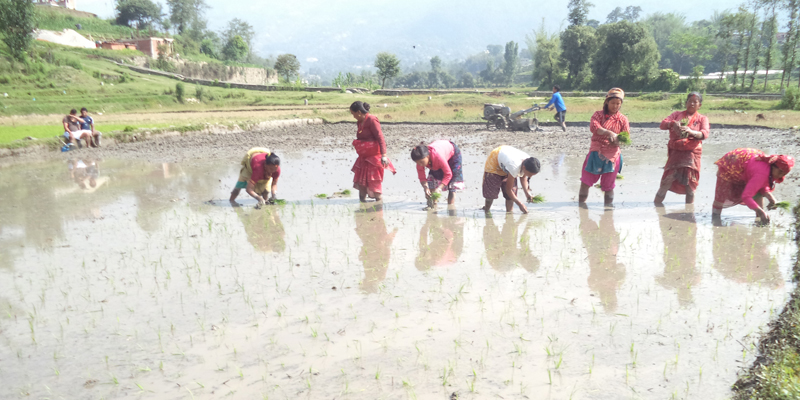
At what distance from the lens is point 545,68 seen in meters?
56.1

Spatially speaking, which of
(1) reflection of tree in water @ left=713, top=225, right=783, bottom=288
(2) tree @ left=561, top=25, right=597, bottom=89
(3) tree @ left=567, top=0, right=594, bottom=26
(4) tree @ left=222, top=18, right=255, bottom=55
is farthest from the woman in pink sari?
(4) tree @ left=222, top=18, right=255, bottom=55

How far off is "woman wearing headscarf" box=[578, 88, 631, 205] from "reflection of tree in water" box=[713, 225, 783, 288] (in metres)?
1.51

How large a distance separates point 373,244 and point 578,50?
48.9 metres

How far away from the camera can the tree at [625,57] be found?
4272 cm

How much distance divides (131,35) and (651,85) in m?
56.3

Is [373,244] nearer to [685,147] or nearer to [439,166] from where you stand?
[439,166]

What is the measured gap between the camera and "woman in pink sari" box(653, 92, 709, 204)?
22.2 feet

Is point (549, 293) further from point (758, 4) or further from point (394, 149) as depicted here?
point (758, 4)

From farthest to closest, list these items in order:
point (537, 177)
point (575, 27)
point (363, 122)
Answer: point (575, 27)
point (537, 177)
point (363, 122)

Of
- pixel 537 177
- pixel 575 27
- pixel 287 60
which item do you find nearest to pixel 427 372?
pixel 537 177

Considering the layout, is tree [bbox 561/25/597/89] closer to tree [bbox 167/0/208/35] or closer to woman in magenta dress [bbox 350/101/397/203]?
woman in magenta dress [bbox 350/101/397/203]

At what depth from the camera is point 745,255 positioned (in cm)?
511

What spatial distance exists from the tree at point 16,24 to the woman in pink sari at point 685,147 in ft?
109

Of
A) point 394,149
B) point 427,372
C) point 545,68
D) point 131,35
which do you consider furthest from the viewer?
point 131,35
